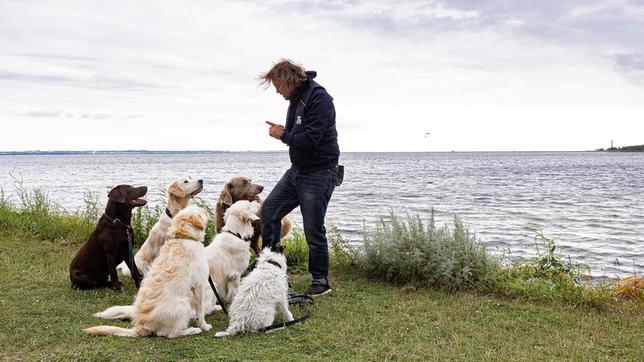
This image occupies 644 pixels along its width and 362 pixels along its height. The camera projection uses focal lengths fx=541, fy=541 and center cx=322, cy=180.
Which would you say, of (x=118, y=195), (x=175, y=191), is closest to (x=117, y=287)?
(x=118, y=195)

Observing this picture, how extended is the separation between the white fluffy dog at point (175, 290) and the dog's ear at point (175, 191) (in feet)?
5.71

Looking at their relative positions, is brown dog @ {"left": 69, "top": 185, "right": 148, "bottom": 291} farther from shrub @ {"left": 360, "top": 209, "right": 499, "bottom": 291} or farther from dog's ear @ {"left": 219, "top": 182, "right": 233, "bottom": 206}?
shrub @ {"left": 360, "top": 209, "right": 499, "bottom": 291}

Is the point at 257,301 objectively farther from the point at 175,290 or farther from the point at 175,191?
the point at 175,191

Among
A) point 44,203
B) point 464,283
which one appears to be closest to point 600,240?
point 464,283

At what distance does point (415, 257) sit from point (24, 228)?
809cm

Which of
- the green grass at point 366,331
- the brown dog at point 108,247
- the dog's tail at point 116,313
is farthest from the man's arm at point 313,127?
the dog's tail at point 116,313

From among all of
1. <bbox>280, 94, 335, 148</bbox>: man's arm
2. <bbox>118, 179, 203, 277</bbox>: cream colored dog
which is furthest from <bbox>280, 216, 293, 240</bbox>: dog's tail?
<bbox>280, 94, 335, 148</bbox>: man's arm

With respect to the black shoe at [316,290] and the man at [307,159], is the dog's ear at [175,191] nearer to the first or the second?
the man at [307,159]

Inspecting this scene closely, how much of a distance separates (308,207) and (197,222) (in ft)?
5.56

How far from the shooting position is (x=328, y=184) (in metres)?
7.00

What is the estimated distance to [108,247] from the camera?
7.25 metres

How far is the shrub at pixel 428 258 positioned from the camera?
7355 mm

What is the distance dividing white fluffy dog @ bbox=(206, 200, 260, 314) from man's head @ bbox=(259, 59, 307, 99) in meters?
1.54

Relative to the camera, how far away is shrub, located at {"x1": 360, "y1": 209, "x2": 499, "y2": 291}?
→ 7.36 metres
